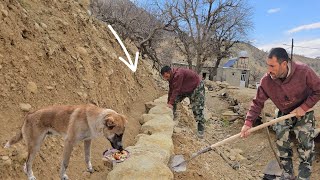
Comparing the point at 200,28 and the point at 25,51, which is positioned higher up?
the point at 200,28

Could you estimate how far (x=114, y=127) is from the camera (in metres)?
4.03

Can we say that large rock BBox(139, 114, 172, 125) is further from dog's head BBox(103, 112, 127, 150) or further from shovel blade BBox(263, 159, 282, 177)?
dog's head BBox(103, 112, 127, 150)

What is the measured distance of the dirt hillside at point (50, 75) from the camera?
441cm

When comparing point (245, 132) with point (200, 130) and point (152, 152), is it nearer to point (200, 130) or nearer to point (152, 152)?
point (152, 152)

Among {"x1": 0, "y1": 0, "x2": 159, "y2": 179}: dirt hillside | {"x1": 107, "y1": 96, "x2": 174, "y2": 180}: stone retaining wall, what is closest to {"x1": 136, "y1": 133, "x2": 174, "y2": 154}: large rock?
{"x1": 107, "y1": 96, "x2": 174, "y2": 180}: stone retaining wall

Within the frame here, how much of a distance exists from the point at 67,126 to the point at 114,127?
0.58 metres

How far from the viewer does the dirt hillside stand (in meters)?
4.41

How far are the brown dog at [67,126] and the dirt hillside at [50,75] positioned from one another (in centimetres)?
30

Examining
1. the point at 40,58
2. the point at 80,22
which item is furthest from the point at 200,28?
the point at 40,58

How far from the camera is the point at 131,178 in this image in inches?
154

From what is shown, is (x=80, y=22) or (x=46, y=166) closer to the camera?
(x=46, y=166)

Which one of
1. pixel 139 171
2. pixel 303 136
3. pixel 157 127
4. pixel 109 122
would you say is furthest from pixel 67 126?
pixel 303 136

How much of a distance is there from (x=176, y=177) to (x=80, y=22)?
16.1 feet

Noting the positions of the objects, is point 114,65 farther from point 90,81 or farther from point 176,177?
point 176,177
